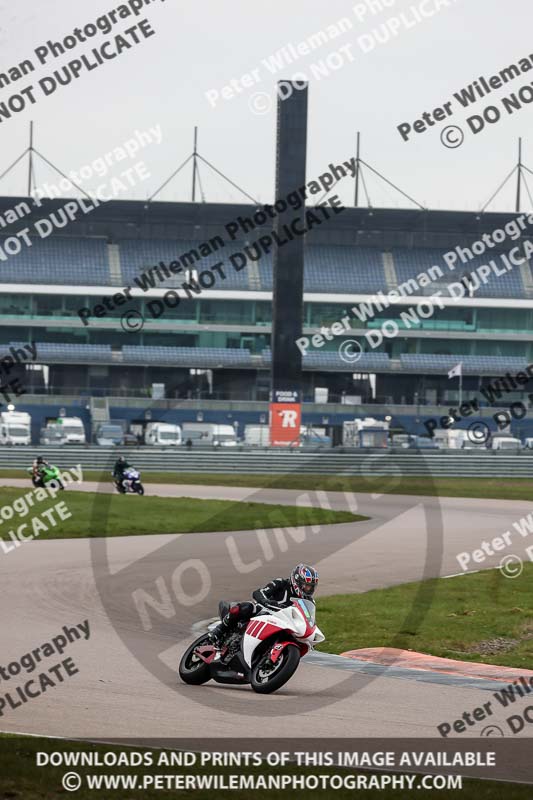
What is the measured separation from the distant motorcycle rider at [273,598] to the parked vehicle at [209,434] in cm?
5303

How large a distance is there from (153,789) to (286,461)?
49.0 m

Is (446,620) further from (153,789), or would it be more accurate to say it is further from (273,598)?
(153,789)

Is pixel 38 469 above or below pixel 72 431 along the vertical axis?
above

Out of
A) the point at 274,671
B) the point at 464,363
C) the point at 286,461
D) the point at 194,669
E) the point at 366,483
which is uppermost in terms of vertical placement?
the point at 464,363

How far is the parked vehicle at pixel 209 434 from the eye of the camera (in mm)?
65750

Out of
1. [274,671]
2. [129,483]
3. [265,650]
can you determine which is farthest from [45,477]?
[274,671]

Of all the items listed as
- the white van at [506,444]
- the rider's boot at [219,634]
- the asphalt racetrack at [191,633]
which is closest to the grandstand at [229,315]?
the white van at [506,444]

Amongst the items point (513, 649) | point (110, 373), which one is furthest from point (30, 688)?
point (110, 373)

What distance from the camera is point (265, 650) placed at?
11344 millimetres

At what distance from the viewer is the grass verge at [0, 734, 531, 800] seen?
7.67 m

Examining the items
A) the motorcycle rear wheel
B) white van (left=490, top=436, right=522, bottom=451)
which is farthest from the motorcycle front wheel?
white van (left=490, top=436, right=522, bottom=451)

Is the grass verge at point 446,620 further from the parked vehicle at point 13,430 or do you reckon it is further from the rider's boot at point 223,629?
the parked vehicle at point 13,430

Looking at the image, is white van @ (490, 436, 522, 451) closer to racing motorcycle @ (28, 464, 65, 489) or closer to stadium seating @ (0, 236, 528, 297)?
stadium seating @ (0, 236, 528, 297)

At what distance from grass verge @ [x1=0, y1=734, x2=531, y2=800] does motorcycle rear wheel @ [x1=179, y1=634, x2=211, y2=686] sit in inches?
119
